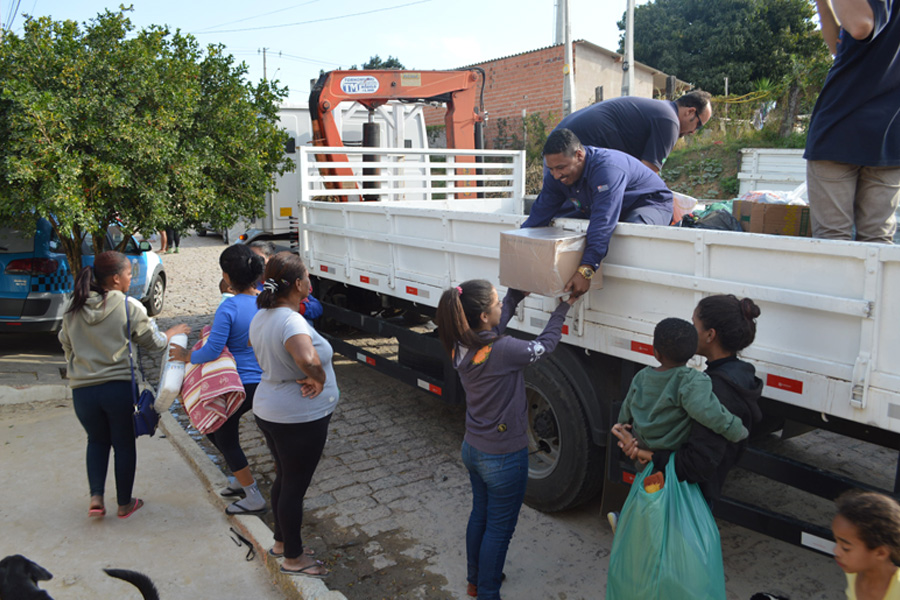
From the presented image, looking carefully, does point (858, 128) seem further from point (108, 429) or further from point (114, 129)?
point (114, 129)

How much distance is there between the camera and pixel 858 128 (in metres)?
2.97

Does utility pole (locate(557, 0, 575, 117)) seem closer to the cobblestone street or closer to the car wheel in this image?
the car wheel

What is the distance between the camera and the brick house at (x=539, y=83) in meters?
21.3

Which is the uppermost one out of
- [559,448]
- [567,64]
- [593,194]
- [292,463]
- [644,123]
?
[567,64]

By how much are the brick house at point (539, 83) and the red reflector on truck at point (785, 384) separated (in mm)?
18679

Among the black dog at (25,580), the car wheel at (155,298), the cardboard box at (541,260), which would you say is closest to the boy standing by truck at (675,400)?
the cardboard box at (541,260)

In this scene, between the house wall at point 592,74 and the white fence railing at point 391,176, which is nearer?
the white fence railing at point 391,176

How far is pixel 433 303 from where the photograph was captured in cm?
484

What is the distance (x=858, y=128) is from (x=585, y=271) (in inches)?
51.7

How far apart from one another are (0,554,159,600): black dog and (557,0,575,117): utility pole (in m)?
14.4

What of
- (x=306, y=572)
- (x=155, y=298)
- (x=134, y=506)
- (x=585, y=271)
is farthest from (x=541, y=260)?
(x=155, y=298)

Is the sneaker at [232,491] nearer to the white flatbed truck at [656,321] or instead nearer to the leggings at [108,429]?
the leggings at [108,429]

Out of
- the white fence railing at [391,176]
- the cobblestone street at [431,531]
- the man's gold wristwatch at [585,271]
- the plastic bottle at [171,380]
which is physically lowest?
the cobblestone street at [431,531]

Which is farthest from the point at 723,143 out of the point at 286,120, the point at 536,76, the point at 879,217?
the point at 879,217
